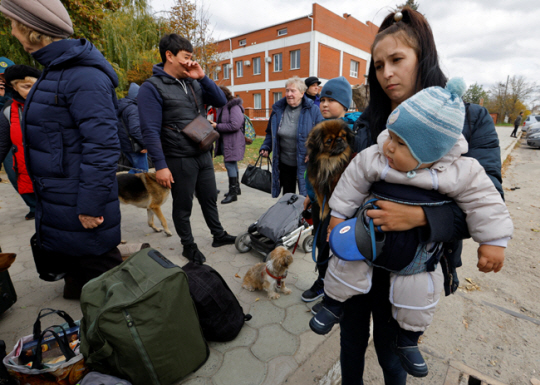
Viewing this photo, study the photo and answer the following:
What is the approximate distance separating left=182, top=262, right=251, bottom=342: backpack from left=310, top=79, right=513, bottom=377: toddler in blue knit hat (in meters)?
1.05

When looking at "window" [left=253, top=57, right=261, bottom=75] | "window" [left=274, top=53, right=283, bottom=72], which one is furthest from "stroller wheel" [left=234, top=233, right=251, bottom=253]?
"window" [left=253, top=57, right=261, bottom=75]

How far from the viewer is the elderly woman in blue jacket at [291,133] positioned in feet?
10.7

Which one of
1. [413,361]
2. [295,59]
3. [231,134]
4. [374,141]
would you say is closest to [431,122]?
[374,141]

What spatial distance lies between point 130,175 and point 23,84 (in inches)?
59.1

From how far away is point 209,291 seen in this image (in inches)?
80.4

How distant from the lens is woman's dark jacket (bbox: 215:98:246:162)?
5426 millimetres

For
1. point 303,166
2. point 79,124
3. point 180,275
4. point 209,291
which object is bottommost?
point 209,291

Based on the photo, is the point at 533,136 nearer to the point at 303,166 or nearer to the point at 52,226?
the point at 303,166

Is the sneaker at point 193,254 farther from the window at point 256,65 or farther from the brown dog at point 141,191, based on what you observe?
the window at point 256,65

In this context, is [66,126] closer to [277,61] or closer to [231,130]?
[231,130]

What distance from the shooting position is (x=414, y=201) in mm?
1102

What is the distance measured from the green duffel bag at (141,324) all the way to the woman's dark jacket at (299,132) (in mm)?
2056

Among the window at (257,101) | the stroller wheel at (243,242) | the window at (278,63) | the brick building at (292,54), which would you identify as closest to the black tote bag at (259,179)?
the stroller wheel at (243,242)

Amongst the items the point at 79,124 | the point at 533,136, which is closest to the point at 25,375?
the point at 79,124
